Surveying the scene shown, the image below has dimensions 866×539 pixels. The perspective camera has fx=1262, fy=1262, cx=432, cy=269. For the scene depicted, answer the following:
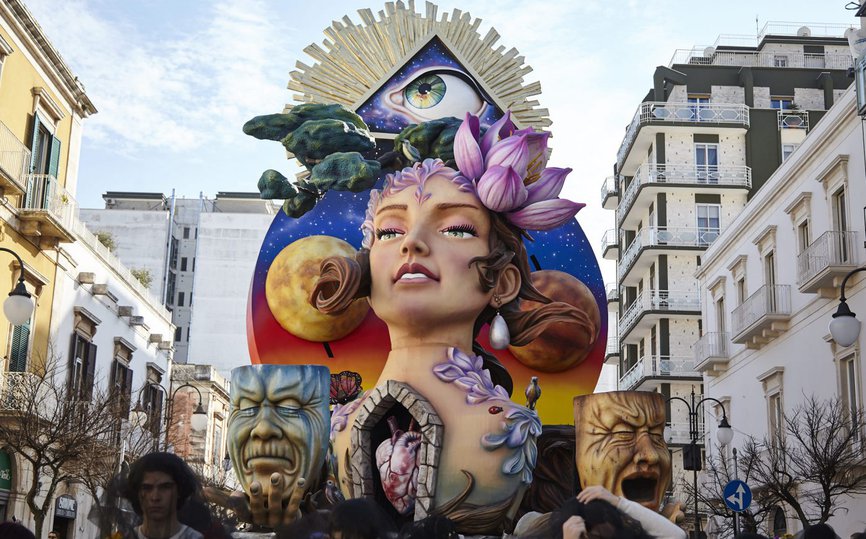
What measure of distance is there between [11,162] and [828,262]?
57.6ft

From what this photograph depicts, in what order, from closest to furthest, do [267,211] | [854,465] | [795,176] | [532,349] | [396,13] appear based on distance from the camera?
[532,349], [396,13], [854,465], [795,176], [267,211]

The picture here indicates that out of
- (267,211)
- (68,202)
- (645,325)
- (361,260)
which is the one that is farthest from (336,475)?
(267,211)

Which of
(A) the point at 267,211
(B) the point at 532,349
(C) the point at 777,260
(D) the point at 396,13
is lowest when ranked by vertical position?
(B) the point at 532,349

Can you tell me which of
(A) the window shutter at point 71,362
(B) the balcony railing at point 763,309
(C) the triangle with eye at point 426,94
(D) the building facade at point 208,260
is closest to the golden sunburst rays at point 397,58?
(C) the triangle with eye at point 426,94

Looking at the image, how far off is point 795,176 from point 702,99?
58.8 feet

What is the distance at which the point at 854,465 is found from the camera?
2475 cm

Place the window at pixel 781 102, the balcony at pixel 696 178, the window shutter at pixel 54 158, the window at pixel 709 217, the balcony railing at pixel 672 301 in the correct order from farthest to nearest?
1. the window at pixel 781 102
2. the window at pixel 709 217
3. the balcony at pixel 696 178
4. the balcony railing at pixel 672 301
5. the window shutter at pixel 54 158

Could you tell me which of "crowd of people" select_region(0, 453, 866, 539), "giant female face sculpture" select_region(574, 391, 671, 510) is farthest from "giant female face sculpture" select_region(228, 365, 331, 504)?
"crowd of people" select_region(0, 453, 866, 539)

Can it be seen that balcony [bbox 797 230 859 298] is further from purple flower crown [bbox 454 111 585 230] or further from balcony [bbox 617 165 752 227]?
purple flower crown [bbox 454 111 585 230]

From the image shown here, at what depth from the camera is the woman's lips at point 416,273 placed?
33.2ft

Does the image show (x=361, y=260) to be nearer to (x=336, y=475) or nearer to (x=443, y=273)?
(x=443, y=273)

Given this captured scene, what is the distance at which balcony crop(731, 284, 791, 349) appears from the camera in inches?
1259

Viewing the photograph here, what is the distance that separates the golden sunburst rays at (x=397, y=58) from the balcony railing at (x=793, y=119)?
114 ft

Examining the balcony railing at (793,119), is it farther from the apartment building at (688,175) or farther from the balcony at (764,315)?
the balcony at (764,315)
